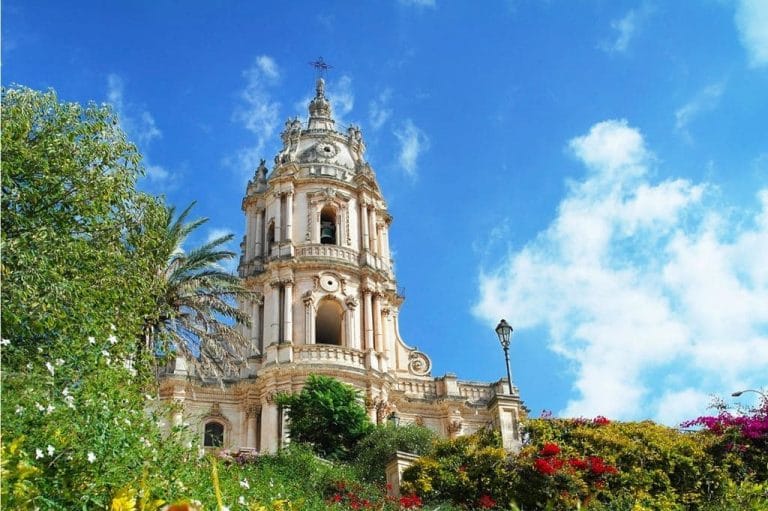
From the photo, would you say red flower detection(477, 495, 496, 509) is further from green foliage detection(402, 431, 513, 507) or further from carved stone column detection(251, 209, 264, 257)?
carved stone column detection(251, 209, 264, 257)

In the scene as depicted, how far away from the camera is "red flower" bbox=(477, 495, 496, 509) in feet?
56.1

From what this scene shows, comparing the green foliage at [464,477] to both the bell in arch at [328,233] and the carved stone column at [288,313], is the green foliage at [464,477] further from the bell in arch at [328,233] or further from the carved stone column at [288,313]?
the bell in arch at [328,233]

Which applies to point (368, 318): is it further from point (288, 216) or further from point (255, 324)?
point (288, 216)

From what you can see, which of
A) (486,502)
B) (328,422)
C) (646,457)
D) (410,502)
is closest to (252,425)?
(328,422)

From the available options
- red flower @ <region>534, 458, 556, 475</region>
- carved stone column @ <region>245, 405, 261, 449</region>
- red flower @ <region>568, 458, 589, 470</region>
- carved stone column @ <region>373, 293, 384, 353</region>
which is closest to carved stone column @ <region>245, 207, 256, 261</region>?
carved stone column @ <region>373, 293, 384, 353</region>

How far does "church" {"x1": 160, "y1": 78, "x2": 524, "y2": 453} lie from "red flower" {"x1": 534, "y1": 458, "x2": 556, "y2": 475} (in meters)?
12.5

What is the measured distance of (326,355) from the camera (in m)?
34.0

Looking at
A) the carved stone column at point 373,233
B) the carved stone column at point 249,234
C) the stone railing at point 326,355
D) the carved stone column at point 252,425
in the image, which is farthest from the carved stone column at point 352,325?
the carved stone column at point 249,234

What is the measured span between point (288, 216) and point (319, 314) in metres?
4.80

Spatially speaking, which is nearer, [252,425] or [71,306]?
[71,306]

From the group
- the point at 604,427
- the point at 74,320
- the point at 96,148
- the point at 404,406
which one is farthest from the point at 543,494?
the point at 404,406

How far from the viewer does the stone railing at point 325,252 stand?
37.1 metres

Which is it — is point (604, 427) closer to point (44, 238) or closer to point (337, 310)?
point (44, 238)

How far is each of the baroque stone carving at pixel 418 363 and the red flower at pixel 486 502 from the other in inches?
818
